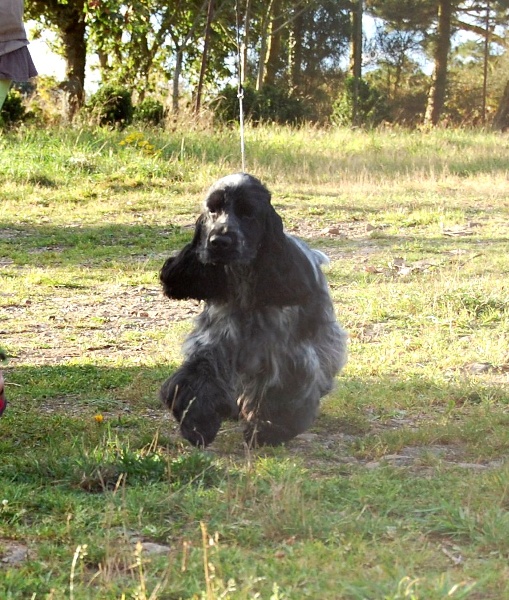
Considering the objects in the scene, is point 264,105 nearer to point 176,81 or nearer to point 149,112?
point 176,81

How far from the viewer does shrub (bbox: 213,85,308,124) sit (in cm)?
2745

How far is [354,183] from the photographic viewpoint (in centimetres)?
1658

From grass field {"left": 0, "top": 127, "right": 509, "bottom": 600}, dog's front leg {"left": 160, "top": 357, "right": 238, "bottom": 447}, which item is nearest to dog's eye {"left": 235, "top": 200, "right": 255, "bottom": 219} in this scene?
dog's front leg {"left": 160, "top": 357, "right": 238, "bottom": 447}

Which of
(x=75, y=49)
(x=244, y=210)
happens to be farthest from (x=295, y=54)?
(x=244, y=210)

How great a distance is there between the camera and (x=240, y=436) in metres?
5.59

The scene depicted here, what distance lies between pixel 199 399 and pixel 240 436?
1.87 feet

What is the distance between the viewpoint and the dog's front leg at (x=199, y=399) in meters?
5.10

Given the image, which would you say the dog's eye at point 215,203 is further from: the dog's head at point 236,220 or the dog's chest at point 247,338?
the dog's chest at point 247,338

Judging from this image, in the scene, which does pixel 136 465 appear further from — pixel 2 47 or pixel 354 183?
pixel 354 183

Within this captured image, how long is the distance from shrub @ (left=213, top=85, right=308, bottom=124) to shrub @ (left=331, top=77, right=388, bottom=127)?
3114 millimetres

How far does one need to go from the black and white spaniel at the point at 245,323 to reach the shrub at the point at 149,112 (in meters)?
16.5

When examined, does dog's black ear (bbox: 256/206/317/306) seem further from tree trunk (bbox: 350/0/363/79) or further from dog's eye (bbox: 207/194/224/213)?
tree trunk (bbox: 350/0/363/79)

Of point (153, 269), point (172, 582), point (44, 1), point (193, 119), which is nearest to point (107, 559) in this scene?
point (172, 582)

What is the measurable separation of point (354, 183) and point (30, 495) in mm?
12996
